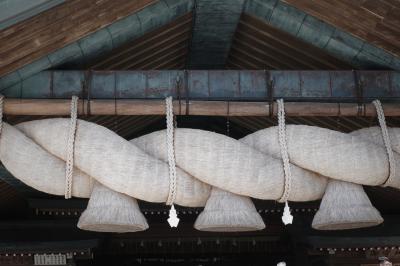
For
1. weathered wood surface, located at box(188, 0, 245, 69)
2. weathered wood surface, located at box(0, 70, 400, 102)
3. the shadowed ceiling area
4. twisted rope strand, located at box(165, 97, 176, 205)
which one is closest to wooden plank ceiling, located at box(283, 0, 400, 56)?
the shadowed ceiling area

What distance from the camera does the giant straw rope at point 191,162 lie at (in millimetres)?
2977

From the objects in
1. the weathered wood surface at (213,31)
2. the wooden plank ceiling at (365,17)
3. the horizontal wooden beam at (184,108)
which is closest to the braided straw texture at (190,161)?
the horizontal wooden beam at (184,108)

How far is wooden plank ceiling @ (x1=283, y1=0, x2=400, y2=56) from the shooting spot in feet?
10.6

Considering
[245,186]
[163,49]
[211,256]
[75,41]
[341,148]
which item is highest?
[163,49]

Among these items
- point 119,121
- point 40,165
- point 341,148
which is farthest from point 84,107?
point 119,121

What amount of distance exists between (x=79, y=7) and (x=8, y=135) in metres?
0.92

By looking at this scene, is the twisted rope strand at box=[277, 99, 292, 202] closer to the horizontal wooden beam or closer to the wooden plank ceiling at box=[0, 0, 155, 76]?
the horizontal wooden beam

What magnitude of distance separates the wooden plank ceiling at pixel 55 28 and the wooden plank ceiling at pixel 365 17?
3.98 feet

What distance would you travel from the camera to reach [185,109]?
3373 mm

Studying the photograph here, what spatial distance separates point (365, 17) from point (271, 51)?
5.02 ft

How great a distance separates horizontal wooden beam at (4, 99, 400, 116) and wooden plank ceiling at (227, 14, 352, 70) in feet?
3.03

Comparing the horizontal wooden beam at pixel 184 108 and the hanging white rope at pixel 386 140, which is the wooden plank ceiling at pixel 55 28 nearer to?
the horizontal wooden beam at pixel 184 108

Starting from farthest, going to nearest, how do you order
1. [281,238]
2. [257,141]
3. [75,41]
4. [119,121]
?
[281,238] < [119,121] < [75,41] < [257,141]

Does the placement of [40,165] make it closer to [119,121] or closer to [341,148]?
[341,148]
